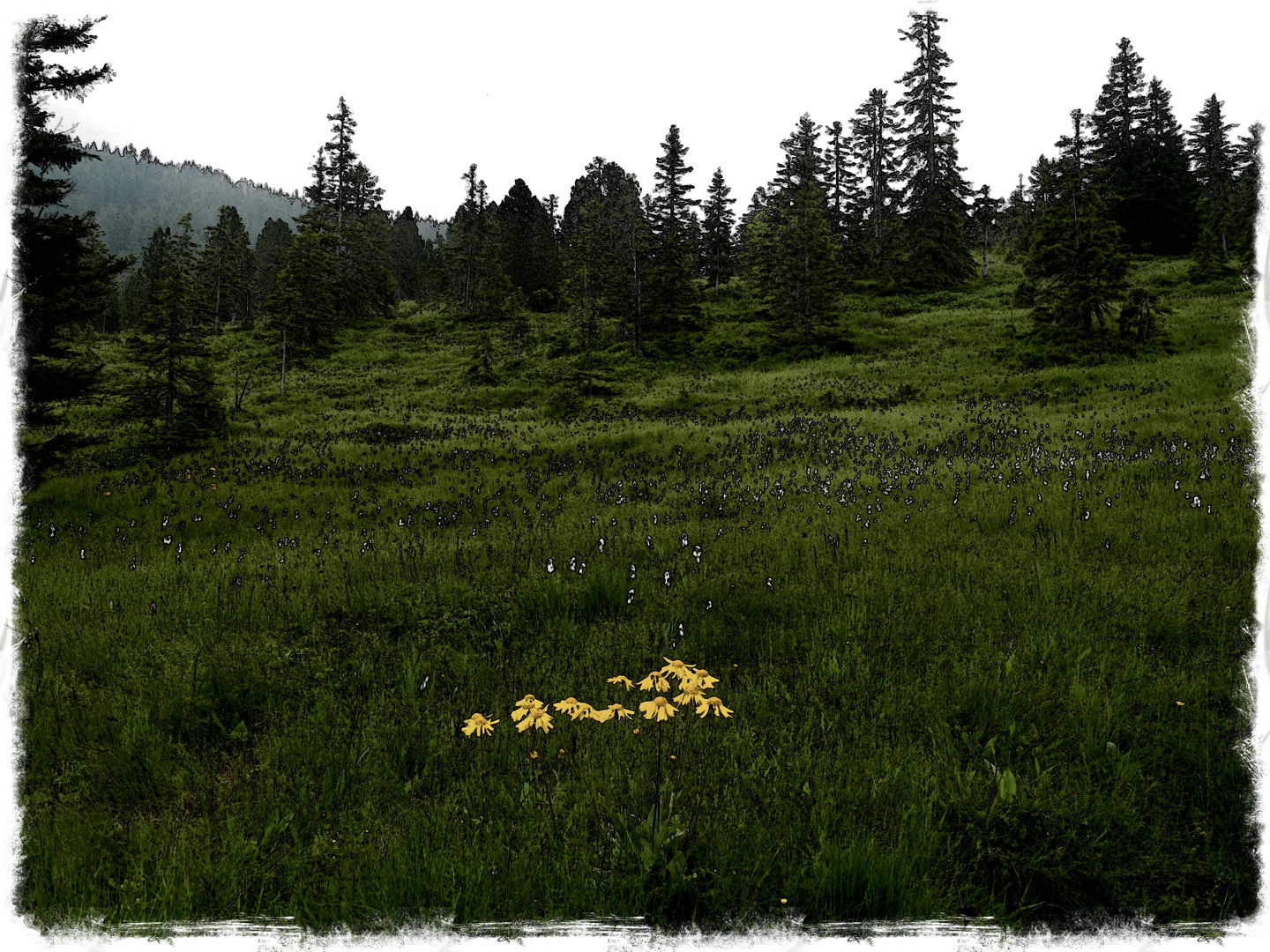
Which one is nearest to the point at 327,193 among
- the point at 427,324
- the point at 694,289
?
the point at 427,324

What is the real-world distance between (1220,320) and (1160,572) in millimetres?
28939

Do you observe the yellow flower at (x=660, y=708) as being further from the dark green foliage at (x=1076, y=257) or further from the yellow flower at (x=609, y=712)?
the dark green foliage at (x=1076, y=257)

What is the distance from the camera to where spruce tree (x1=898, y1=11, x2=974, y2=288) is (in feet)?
147

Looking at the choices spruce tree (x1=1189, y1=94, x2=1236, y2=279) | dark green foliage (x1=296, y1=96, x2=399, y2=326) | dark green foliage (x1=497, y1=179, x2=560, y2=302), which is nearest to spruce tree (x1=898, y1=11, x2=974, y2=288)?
spruce tree (x1=1189, y1=94, x2=1236, y2=279)

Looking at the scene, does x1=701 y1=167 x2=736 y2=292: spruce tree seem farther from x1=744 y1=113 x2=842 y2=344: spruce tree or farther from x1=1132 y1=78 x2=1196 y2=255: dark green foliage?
x1=1132 y1=78 x2=1196 y2=255: dark green foliage

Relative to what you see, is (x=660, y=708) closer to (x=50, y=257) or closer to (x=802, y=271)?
(x=50, y=257)

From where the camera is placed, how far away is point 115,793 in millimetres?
2842

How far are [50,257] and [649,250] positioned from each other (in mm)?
31136

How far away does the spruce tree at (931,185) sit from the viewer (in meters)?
44.8

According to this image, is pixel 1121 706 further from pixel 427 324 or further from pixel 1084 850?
pixel 427 324

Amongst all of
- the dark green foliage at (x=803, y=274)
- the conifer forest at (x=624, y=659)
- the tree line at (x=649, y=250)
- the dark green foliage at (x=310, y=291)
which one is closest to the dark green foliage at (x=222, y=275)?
the tree line at (x=649, y=250)

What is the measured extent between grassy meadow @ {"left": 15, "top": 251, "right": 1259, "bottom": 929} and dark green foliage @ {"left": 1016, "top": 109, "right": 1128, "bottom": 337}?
1710cm

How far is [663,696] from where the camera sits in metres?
2.66

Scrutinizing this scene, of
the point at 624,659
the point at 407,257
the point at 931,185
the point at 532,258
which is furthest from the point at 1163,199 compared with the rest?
the point at 407,257
